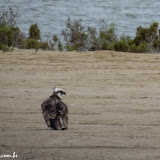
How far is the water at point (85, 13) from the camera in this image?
2259cm

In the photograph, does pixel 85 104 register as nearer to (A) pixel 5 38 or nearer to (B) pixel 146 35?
(A) pixel 5 38

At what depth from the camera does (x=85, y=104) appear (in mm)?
8922

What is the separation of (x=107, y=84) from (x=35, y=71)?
176 cm

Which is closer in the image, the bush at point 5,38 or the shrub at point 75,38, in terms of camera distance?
the bush at point 5,38

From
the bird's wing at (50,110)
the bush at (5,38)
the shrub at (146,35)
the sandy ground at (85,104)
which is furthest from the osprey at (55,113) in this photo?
the shrub at (146,35)

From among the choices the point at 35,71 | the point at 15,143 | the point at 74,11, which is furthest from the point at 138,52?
the point at 74,11

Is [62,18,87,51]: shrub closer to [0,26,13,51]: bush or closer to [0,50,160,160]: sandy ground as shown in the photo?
[0,26,13,51]: bush

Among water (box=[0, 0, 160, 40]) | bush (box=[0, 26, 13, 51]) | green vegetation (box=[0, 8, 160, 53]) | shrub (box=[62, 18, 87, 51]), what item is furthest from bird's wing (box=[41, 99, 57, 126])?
water (box=[0, 0, 160, 40])

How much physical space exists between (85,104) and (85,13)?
17.5 metres

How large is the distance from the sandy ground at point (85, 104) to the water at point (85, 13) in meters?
7.53

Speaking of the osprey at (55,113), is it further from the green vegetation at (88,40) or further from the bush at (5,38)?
A: the bush at (5,38)

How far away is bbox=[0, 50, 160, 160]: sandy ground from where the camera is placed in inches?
258

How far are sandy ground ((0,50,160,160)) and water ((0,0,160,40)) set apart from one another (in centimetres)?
753

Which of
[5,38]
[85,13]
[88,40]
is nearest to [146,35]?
[88,40]
